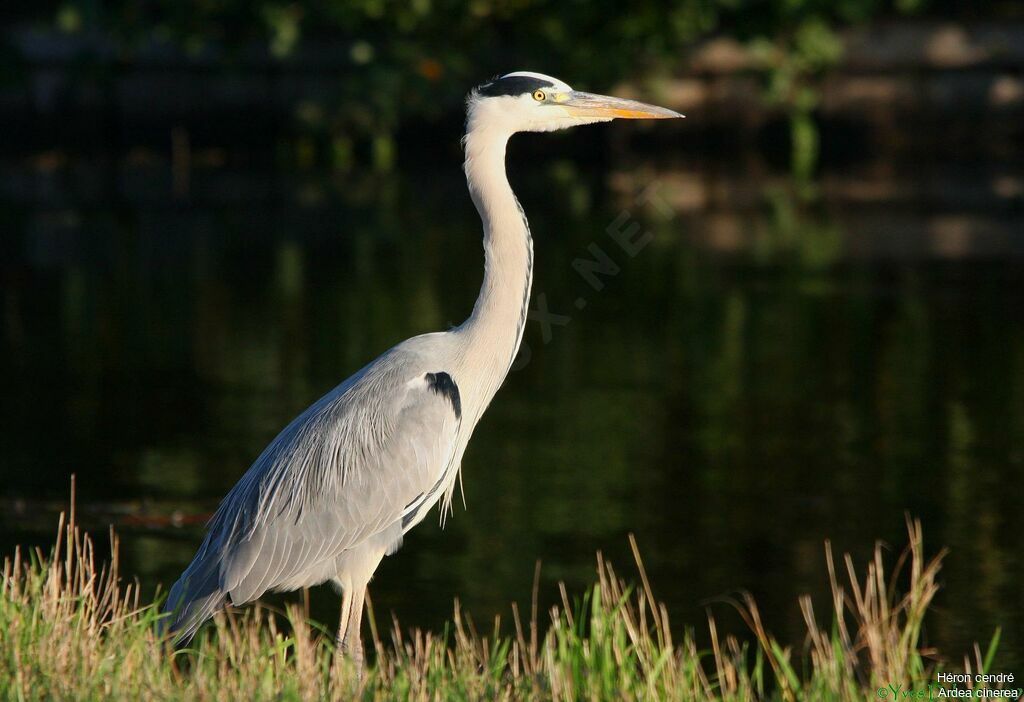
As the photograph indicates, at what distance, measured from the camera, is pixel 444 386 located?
5219mm

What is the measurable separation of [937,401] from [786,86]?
594 inches

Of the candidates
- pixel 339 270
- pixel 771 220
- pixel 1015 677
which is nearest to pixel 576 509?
pixel 1015 677

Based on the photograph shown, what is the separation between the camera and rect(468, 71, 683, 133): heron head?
5.39 m

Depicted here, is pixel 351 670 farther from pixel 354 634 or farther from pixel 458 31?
pixel 458 31

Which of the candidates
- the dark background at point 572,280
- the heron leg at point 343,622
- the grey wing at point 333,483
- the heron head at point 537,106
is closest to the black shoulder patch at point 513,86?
the heron head at point 537,106

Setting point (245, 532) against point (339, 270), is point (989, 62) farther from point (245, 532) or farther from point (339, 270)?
point (245, 532)

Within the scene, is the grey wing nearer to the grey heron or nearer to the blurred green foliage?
the grey heron

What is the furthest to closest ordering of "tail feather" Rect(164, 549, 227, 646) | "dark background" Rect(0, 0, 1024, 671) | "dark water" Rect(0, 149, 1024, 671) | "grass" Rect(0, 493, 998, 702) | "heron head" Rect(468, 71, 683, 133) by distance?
1. "dark background" Rect(0, 0, 1024, 671)
2. "dark water" Rect(0, 149, 1024, 671)
3. "heron head" Rect(468, 71, 683, 133)
4. "tail feather" Rect(164, 549, 227, 646)
5. "grass" Rect(0, 493, 998, 702)

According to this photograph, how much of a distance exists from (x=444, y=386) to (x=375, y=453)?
0.30 meters

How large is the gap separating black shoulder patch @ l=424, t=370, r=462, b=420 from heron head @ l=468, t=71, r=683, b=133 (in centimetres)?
82

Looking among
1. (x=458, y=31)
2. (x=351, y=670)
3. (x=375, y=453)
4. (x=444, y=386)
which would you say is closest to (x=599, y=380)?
(x=444, y=386)

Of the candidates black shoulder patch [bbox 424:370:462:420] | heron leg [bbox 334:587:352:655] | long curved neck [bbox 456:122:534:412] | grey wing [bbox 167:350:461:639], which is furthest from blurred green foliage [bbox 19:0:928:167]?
heron leg [bbox 334:587:352:655]

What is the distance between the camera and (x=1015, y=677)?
5891 mm

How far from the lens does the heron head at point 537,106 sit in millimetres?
5395
